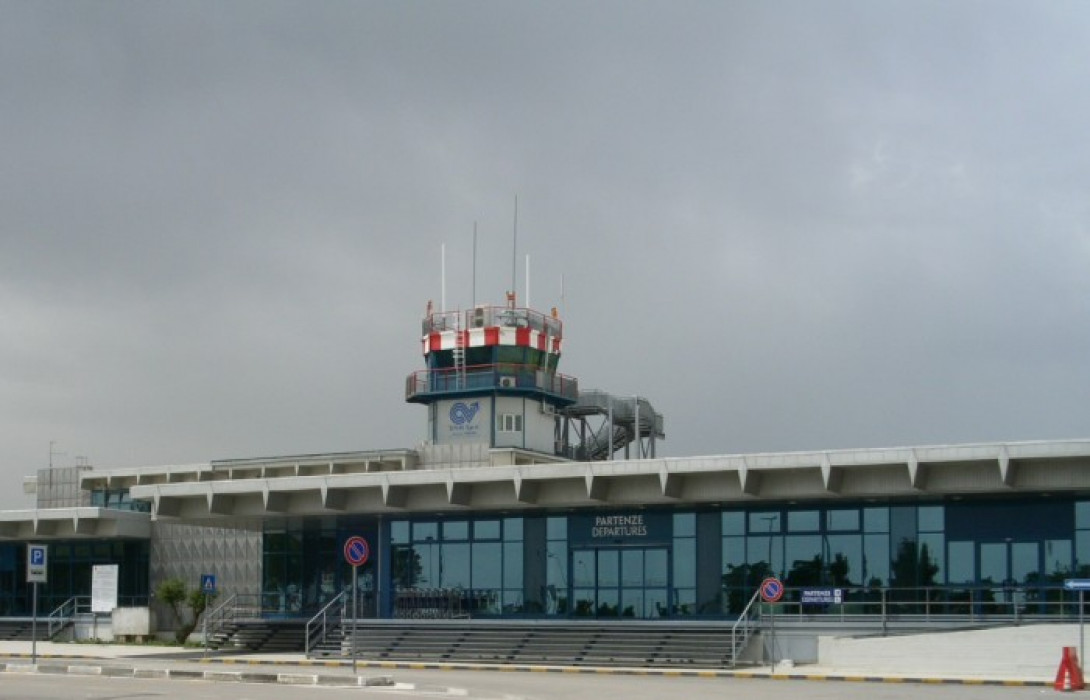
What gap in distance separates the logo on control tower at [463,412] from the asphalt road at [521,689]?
22485 mm

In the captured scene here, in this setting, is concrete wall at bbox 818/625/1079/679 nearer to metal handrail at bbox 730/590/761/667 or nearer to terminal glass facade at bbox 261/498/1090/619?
metal handrail at bbox 730/590/761/667

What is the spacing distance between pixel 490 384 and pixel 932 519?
21.2 meters

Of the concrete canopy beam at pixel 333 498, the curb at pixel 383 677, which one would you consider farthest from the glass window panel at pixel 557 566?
the concrete canopy beam at pixel 333 498

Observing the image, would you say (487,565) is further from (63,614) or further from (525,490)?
A: (63,614)

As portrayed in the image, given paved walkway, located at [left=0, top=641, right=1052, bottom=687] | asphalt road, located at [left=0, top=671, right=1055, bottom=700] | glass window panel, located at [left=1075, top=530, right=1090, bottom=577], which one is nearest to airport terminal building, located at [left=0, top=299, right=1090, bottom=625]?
glass window panel, located at [left=1075, top=530, right=1090, bottom=577]

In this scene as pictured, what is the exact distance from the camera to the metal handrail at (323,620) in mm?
44906

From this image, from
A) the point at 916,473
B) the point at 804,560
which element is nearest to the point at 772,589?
the point at 916,473

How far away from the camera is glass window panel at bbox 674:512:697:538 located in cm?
4184

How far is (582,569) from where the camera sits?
43188mm

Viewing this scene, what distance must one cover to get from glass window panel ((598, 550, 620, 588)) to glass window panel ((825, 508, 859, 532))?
21.1 ft

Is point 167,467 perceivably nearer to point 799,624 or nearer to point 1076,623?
point 799,624

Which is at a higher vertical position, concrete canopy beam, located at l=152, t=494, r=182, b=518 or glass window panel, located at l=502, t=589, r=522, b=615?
concrete canopy beam, located at l=152, t=494, r=182, b=518

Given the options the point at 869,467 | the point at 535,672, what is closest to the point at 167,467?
the point at 535,672

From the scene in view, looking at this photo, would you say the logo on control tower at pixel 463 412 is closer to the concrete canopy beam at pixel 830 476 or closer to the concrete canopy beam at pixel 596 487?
the concrete canopy beam at pixel 596 487
